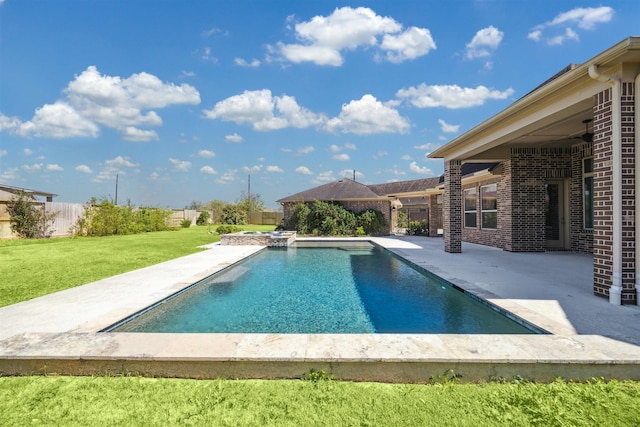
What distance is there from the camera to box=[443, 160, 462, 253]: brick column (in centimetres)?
1152

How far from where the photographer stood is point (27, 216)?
1811 centimetres

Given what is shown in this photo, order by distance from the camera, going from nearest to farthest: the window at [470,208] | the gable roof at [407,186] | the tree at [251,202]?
the window at [470,208] < the gable roof at [407,186] < the tree at [251,202]

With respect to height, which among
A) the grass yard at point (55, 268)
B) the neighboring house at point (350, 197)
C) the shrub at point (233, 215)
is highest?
the neighboring house at point (350, 197)

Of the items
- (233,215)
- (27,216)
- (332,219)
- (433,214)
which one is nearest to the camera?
(27,216)

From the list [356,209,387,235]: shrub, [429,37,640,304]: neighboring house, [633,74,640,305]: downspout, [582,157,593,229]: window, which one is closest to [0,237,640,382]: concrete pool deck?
[633,74,640,305]: downspout

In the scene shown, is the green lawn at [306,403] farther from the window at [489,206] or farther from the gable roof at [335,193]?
the gable roof at [335,193]

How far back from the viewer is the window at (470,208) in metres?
14.7

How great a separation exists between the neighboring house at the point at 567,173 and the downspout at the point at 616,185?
12mm

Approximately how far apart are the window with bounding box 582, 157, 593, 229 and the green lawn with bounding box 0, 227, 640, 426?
31.2ft

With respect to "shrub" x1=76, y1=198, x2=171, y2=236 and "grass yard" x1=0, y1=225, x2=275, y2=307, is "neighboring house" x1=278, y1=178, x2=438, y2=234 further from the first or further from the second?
"shrub" x1=76, y1=198, x2=171, y2=236

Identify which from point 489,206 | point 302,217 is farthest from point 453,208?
point 302,217

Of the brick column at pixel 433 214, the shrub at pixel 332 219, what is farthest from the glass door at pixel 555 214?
the shrub at pixel 332 219

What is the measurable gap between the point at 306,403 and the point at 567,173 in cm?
1271

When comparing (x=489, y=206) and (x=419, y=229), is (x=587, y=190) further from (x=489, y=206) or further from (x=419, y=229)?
(x=419, y=229)
